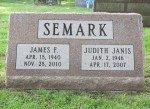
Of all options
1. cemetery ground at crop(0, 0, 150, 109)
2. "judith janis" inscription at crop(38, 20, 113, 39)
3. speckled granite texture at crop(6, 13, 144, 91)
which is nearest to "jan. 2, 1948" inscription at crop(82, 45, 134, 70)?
speckled granite texture at crop(6, 13, 144, 91)

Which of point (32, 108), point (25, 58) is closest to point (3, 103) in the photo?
point (32, 108)

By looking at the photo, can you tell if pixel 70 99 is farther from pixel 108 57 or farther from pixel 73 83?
pixel 108 57

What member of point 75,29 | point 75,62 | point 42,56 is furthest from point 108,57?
point 42,56

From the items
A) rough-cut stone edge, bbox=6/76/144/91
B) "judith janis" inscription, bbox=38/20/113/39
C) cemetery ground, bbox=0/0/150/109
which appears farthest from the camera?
"judith janis" inscription, bbox=38/20/113/39

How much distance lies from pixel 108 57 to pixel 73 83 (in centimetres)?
61

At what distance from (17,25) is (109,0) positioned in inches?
337

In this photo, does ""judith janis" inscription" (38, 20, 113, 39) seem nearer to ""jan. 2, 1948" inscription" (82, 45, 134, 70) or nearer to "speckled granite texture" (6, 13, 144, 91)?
"speckled granite texture" (6, 13, 144, 91)

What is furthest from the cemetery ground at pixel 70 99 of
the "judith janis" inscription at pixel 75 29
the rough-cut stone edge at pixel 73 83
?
the "judith janis" inscription at pixel 75 29

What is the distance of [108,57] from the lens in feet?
21.0

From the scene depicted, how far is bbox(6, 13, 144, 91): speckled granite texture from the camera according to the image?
6289 mm

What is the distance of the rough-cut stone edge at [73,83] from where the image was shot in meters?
6.28

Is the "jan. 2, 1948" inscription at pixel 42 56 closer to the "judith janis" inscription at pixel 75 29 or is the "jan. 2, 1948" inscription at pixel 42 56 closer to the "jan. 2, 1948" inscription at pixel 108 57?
the "judith janis" inscription at pixel 75 29

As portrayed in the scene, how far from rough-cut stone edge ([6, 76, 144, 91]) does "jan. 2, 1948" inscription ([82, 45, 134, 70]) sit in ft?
0.56

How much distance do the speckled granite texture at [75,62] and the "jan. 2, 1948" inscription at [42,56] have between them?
0.05m
